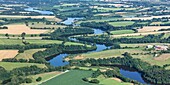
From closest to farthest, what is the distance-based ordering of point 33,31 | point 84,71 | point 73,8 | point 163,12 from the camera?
point 84,71
point 33,31
point 163,12
point 73,8

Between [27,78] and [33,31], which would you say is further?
[33,31]

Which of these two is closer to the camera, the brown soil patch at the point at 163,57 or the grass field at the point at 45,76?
the grass field at the point at 45,76

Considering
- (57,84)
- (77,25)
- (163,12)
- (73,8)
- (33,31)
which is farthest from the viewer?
(73,8)

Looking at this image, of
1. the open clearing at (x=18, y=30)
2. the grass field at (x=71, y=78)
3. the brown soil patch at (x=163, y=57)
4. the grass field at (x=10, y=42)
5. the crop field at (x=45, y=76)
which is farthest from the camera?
the open clearing at (x=18, y=30)

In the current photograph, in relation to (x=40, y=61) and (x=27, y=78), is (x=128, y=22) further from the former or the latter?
(x=27, y=78)

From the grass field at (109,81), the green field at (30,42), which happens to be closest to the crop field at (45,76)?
the grass field at (109,81)

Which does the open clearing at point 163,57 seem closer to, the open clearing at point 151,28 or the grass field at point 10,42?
the open clearing at point 151,28

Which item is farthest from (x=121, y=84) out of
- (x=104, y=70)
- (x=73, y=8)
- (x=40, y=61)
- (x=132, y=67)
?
(x=73, y=8)

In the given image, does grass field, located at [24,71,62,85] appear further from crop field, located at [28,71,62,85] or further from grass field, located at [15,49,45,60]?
grass field, located at [15,49,45,60]

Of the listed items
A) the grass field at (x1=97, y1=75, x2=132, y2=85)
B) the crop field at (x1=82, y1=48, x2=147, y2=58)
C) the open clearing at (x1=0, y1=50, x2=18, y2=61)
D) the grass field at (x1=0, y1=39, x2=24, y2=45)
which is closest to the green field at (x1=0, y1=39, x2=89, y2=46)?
the grass field at (x1=0, y1=39, x2=24, y2=45)
